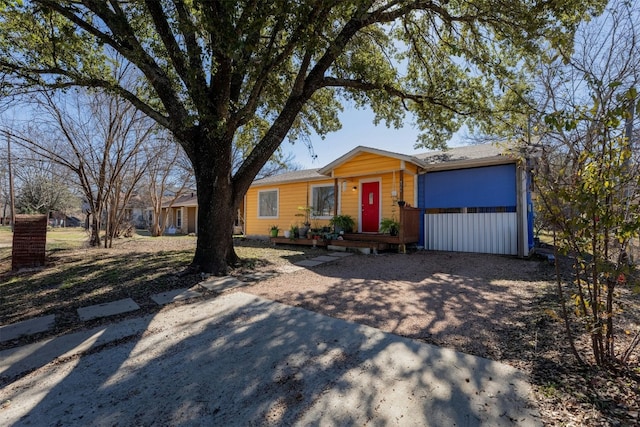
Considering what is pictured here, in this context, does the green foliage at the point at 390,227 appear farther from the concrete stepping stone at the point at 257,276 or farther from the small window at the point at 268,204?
the small window at the point at 268,204

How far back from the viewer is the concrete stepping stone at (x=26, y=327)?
3205 millimetres

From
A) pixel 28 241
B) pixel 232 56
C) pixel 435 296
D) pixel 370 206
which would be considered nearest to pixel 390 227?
pixel 370 206

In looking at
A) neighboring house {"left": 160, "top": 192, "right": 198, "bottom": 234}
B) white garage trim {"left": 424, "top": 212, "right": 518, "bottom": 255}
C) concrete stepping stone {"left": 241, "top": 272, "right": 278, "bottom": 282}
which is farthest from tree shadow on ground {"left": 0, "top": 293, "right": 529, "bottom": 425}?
neighboring house {"left": 160, "top": 192, "right": 198, "bottom": 234}

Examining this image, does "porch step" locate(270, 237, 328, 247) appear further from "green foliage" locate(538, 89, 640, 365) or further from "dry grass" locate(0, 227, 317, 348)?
"green foliage" locate(538, 89, 640, 365)

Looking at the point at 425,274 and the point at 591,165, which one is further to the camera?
the point at 425,274

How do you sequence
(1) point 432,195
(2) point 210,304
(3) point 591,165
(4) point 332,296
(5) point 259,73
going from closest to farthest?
(3) point 591,165, (2) point 210,304, (4) point 332,296, (5) point 259,73, (1) point 432,195

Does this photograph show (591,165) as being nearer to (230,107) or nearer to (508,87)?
(230,107)

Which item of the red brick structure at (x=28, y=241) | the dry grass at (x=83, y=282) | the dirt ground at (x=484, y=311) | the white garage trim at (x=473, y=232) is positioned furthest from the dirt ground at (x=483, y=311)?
the red brick structure at (x=28, y=241)

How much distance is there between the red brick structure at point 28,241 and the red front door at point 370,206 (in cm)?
867

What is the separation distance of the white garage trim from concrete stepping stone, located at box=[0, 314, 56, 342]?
9.14 meters

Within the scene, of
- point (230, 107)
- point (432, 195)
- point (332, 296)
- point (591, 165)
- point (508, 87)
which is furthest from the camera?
point (432, 195)

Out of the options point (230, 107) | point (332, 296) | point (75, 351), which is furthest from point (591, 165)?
point (230, 107)

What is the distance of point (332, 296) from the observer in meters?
4.54

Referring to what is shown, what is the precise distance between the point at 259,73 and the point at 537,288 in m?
6.06
